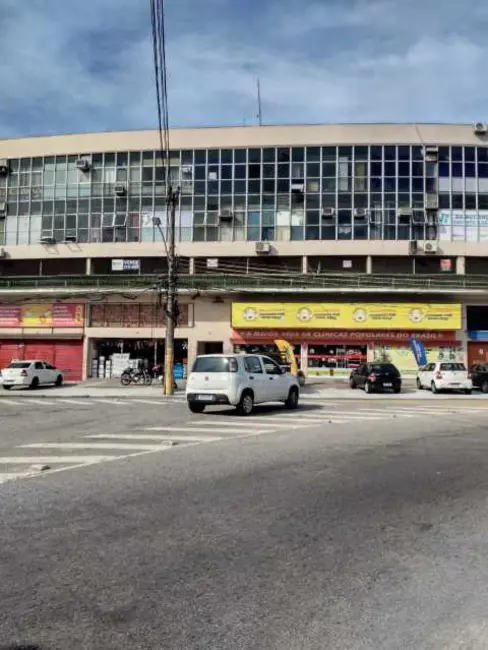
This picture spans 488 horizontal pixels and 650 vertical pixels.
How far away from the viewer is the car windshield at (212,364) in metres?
18.0

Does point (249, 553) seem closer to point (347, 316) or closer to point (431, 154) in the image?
point (347, 316)

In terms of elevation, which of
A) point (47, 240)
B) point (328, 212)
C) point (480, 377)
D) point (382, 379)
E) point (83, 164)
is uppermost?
point (83, 164)

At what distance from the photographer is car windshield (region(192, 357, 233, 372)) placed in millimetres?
17953

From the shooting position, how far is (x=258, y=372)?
748 inches

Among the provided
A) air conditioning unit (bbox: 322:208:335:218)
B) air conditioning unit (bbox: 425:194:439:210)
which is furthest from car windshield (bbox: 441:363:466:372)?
air conditioning unit (bbox: 322:208:335:218)

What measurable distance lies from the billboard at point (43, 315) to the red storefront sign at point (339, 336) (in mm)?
11444

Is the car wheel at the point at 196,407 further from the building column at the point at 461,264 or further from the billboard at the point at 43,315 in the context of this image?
the building column at the point at 461,264

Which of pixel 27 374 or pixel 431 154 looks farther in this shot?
pixel 431 154

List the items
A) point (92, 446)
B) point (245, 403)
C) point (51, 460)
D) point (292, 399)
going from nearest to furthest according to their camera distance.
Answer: point (51, 460), point (92, 446), point (245, 403), point (292, 399)

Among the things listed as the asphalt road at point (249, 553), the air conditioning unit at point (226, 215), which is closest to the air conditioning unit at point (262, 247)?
the air conditioning unit at point (226, 215)

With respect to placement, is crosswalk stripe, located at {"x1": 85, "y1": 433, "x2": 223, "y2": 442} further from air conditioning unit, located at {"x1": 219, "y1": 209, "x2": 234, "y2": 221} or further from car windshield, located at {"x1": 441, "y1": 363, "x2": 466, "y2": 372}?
air conditioning unit, located at {"x1": 219, "y1": 209, "x2": 234, "y2": 221}

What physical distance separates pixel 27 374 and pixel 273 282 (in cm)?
1785

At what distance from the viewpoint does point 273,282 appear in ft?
143

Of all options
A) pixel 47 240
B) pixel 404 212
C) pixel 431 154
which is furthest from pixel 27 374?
pixel 431 154
